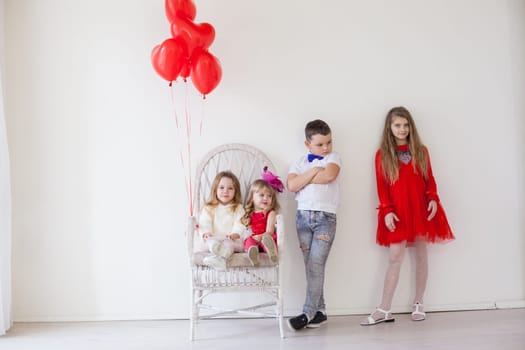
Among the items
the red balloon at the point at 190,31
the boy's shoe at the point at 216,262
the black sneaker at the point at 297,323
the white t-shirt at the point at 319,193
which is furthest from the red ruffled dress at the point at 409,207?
the red balloon at the point at 190,31

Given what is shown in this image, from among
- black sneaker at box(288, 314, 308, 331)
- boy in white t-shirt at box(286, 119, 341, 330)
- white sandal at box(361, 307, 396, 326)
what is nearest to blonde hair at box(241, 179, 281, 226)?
boy in white t-shirt at box(286, 119, 341, 330)

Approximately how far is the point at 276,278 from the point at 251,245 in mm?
227

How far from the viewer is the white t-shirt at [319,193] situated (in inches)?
119

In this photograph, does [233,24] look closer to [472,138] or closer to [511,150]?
[472,138]

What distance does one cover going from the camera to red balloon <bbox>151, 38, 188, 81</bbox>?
2783mm

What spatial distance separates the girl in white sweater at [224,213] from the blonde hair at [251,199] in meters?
0.03

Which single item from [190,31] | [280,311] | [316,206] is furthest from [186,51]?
[280,311]

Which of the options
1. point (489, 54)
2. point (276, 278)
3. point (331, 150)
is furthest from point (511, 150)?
point (276, 278)

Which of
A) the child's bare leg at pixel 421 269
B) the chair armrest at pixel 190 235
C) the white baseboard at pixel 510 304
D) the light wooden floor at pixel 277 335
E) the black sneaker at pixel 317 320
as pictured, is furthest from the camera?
the white baseboard at pixel 510 304

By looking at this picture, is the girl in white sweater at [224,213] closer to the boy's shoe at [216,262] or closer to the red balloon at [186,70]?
the boy's shoe at [216,262]

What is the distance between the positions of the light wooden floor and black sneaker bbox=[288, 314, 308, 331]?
30 millimetres

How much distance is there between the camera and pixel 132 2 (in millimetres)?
3240

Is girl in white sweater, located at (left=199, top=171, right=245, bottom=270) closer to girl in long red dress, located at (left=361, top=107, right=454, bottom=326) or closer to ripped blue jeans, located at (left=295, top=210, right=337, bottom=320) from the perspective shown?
ripped blue jeans, located at (left=295, top=210, right=337, bottom=320)

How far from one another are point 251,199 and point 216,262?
1.62 feet
